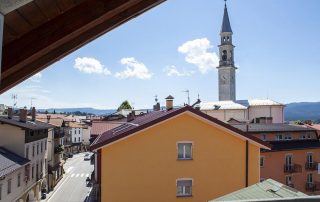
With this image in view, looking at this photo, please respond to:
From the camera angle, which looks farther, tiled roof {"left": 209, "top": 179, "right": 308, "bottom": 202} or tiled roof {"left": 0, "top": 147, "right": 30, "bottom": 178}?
tiled roof {"left": 0, "top": 147, "right": 30, "bottom": 178}

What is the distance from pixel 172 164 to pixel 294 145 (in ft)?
79.8

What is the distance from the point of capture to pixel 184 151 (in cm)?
1906

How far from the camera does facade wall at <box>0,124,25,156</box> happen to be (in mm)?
31734

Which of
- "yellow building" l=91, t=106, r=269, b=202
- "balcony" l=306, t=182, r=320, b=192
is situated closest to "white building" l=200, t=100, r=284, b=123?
"balcony" l=306, t=182, r=320, b=192

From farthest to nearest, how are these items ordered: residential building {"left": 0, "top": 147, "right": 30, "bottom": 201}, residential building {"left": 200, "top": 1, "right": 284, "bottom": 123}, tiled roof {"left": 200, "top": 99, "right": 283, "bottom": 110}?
tiled roof {"left": 200, "top": 99, "right": 283, "bottom": 110}
residential building {"left": 200, "top": 1, "right": 284, "bottom": 123}
residential building {"left": 0, "top": 147, "right": 30, "bottom": 201}

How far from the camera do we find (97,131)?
28.0 metres

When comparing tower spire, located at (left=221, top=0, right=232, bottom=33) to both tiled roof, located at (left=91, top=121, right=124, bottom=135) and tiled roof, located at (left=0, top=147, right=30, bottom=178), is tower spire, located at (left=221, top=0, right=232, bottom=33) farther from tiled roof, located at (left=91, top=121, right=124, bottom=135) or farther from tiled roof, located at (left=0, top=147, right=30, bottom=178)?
tiled roof, located at (left=0, top=147, right=30, bottom=178)

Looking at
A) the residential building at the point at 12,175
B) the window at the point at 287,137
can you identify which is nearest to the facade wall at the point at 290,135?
the window at the point at 287,137

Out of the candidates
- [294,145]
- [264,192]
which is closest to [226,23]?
[294,145]

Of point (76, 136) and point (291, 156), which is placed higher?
point (291, 156)

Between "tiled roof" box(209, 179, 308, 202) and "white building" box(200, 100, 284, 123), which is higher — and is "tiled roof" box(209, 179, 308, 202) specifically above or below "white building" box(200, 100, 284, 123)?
below

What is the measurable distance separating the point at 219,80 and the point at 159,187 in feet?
246

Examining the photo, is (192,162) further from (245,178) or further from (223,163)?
(245,178)

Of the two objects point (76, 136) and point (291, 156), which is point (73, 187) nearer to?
point (291, 156)
